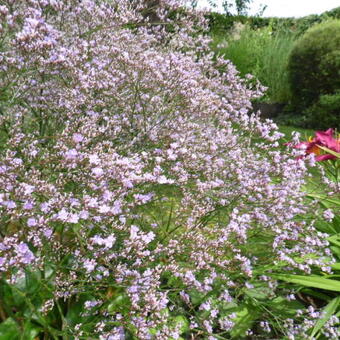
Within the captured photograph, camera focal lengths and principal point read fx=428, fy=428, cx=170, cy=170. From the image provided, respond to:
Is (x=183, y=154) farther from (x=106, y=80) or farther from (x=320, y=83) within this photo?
(x=320, y=83)

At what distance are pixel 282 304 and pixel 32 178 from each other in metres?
2.07

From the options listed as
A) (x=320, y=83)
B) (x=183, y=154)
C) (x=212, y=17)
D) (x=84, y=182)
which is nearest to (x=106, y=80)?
(x=183, y=154)

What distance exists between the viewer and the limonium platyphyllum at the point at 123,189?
80.6 inches

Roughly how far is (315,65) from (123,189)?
34.5ft

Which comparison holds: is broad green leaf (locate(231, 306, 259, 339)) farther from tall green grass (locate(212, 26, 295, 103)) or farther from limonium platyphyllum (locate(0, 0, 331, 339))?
tall green grass (locate(212, 26, 295, 103))

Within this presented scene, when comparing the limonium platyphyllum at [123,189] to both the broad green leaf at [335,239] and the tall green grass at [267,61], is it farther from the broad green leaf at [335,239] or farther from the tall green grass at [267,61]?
the tall green grass at [267,61]

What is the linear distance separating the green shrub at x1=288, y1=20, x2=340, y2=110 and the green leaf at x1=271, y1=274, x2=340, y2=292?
29.7 feet

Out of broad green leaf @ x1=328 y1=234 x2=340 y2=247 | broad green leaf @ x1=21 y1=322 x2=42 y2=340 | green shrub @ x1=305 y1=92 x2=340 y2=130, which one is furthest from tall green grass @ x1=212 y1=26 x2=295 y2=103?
broad green leaf @ x1=21 y1=322 x2=42 y2=340

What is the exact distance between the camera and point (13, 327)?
7.09 ft

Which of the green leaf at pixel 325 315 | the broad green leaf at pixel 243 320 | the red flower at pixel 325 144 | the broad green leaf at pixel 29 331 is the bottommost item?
the broad green leaf at pixel 243 320

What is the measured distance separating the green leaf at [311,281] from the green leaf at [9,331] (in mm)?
1719

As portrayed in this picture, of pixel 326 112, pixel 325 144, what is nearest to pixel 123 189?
pixel 325 144

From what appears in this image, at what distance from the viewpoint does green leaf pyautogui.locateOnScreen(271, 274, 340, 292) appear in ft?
9.57

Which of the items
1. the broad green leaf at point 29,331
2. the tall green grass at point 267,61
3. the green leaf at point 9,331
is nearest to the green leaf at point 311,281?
the broad green leaf at point 29,331
